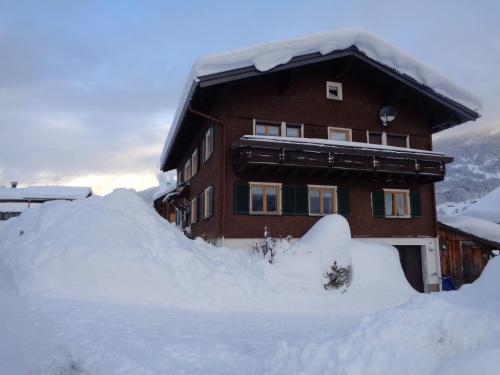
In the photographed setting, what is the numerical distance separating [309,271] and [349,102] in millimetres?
9108

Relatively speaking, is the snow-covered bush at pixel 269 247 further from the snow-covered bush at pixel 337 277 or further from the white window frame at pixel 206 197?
the white window frame at pixel 206 197

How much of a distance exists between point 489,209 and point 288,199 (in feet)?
105

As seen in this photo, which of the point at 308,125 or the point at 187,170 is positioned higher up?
the point at 308,125

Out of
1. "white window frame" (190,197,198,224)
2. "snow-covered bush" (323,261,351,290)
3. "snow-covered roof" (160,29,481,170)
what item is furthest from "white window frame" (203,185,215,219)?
"snow-covered bush" (323,261,351,290)

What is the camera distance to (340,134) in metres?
19.6

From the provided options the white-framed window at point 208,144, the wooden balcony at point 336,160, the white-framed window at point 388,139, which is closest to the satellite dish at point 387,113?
the white-framed window at point 388,139

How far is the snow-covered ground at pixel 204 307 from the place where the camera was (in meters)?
4.39

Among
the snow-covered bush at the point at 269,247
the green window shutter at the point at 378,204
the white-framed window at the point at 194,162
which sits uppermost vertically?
the white-framed window at the point at 194,162

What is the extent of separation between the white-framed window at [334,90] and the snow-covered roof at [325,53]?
1.86 metres

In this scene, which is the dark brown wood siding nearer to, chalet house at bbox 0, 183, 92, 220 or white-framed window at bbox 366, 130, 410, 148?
white-framed window at bbox 366, 130, 410, 148

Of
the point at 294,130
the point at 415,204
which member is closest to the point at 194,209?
the point at 294,130

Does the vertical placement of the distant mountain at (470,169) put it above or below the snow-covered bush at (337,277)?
above

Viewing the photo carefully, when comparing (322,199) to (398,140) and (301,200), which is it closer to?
(301,200)

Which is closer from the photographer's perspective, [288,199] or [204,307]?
[204,307]
